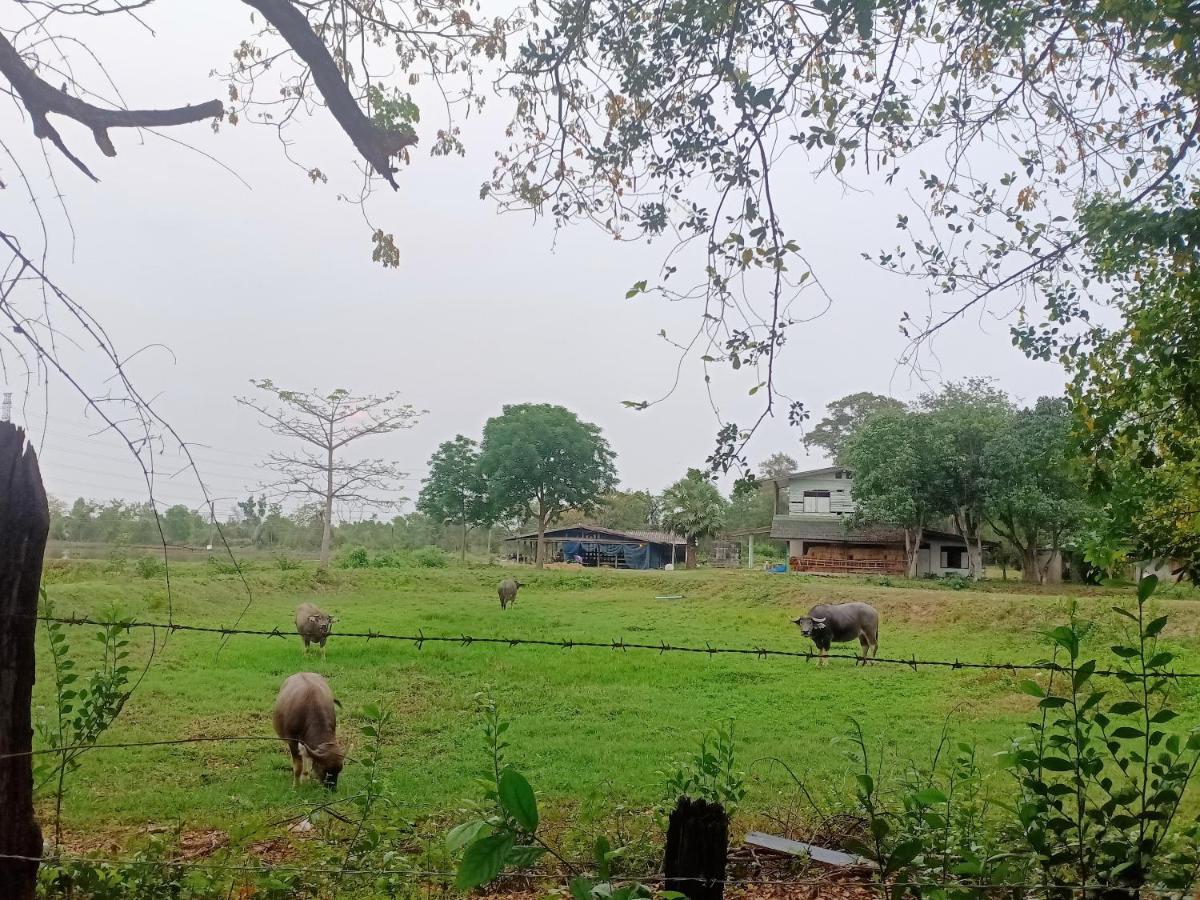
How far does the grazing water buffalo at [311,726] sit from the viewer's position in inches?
230

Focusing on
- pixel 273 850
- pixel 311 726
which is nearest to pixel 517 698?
pixel 311 726

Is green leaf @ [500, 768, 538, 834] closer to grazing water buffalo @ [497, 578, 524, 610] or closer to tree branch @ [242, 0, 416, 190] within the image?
tree branch @ [242, 0, 416, 190]

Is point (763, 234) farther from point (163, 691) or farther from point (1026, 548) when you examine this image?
point (1026, 548)

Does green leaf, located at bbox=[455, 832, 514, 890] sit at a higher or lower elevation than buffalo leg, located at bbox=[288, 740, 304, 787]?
higher

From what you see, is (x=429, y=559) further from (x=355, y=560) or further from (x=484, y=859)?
(x=484, y=859)

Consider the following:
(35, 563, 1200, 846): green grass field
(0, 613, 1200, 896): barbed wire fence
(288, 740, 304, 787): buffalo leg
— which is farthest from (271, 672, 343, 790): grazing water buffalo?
(0, 613, 1200, 896): barbed wire fence

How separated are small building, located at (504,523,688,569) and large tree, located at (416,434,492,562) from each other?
22.5ft

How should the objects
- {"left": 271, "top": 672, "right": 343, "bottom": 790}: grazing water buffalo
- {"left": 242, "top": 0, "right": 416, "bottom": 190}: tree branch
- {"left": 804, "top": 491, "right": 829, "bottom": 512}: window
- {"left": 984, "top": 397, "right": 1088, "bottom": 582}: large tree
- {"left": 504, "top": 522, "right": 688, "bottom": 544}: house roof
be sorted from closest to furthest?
{"left": 242, "top": 0, "right": 416, "bottom": 190}: tree branch
{"left": 271, "top": 672, "right": 343, "bottom": 790}: grazing water buffalo
{"left": 984, "top": 397, "right": 1088, "bottom": 582}: large tree
{"left": 804, "top": 491, "right": 829, "bottom": 512}: window
{"left": 504, "top": 522, "right": 688, "bottom": 544}: house roof

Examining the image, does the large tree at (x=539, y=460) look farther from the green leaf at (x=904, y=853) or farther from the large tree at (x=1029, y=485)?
the green leaf at (x=904, y=853)

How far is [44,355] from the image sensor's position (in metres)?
1.92

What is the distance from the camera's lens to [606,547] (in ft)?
132

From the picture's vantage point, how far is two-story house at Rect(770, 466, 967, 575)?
28.0 metres

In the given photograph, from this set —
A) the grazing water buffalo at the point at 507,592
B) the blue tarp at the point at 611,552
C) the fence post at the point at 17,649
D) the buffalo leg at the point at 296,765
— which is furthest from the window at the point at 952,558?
the fence post at the point at 17,649

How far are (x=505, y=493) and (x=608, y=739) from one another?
885 inches
